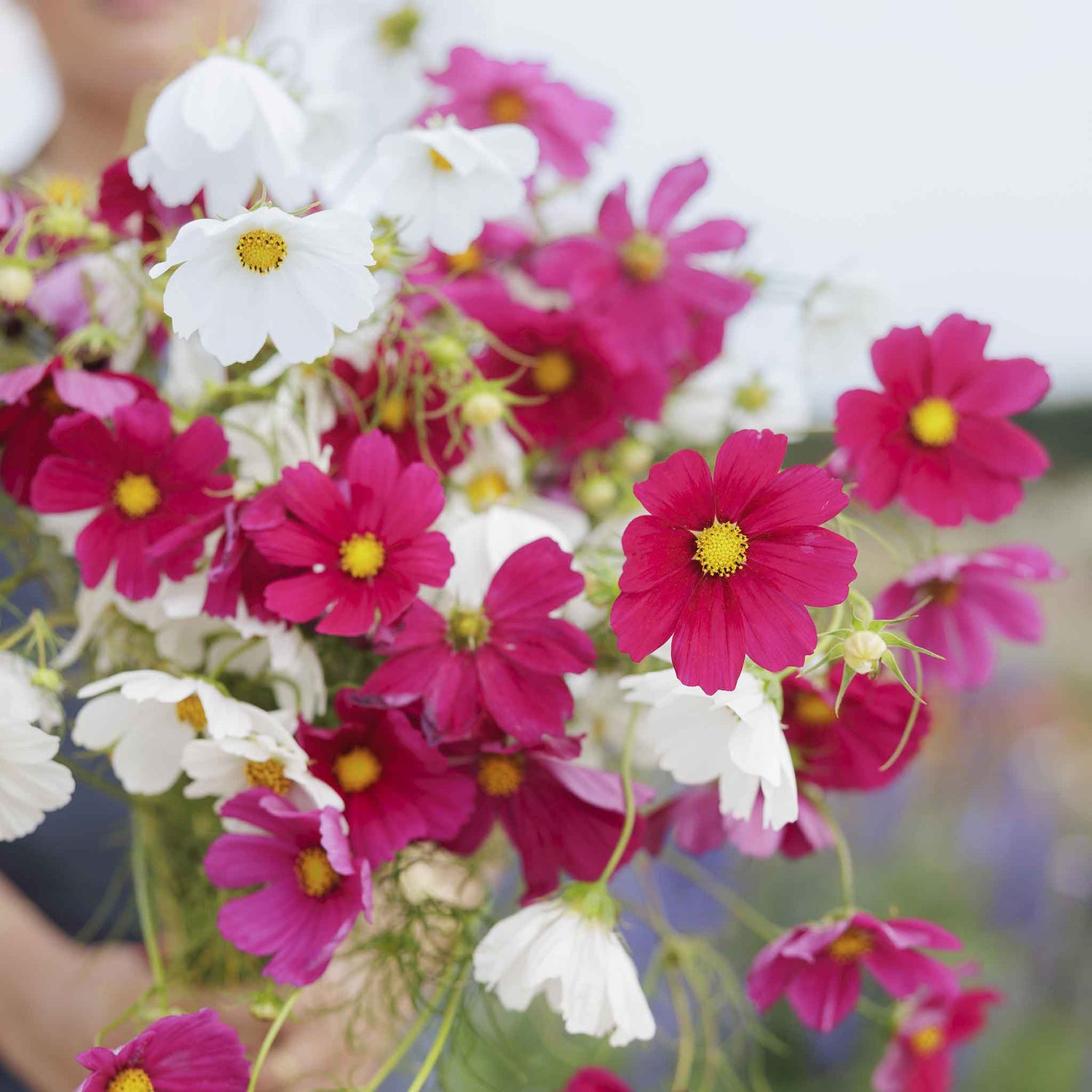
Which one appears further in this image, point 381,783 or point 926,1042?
point 926,1042

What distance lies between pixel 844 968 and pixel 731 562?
14cm

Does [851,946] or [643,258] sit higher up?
[643,258]

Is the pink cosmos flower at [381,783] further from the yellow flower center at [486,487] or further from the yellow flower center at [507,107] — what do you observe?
the yellow flower center at [507,107]

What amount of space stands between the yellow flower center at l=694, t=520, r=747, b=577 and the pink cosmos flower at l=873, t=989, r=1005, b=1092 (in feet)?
0.70

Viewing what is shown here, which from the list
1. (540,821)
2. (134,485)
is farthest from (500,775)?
(134,485)

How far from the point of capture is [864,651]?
8.3 inches

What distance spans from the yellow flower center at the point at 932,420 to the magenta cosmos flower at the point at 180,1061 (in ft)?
0.73

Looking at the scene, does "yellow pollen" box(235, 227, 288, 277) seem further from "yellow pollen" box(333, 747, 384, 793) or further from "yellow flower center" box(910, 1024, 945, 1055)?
"yellow flower center" box(910, 1024, 945, 1055)

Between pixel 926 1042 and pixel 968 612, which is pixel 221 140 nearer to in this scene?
pixel 968 612

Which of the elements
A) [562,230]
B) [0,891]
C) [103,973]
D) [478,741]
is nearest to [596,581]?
[478,741]

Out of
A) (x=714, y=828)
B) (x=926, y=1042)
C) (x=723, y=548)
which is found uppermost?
(x=723, y=548)

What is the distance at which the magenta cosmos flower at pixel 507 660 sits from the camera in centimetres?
→ 25

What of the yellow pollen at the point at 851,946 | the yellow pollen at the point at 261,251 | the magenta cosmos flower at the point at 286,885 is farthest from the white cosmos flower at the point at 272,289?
the yellow pollen at the point at 851,946

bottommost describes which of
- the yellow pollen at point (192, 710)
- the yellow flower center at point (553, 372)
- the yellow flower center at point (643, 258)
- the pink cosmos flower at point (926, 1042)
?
the pink cosmos flower at point (926, 1042)
